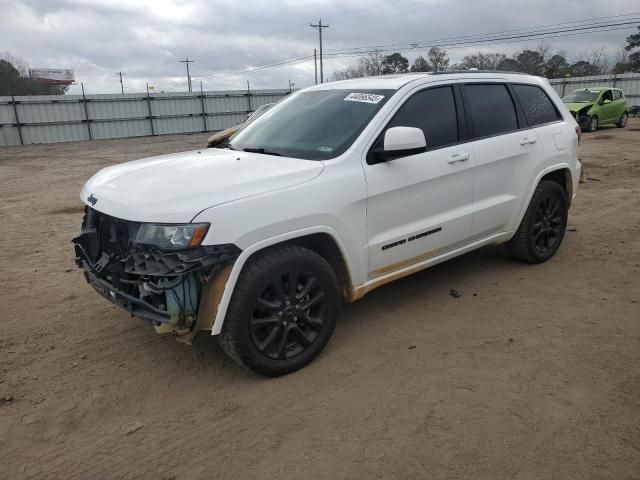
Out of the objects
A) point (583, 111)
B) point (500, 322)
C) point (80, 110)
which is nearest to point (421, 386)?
point (500, 322)

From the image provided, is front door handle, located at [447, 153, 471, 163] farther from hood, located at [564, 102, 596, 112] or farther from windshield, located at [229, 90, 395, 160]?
hood, located at [564, 102, 596, 112]

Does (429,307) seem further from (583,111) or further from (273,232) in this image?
(583,111)

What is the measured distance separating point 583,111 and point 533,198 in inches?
702

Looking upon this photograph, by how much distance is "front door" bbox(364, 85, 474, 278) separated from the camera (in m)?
3.75

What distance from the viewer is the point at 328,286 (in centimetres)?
349

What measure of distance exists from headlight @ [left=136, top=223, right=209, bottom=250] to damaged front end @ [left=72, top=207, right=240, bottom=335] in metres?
0.02

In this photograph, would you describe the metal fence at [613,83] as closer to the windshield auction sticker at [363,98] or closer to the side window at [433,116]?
the side window at [433,116]

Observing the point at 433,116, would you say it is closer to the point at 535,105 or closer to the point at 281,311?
the point at 535,105

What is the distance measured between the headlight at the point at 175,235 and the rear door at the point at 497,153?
247 cm

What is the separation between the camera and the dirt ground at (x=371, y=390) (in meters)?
2.68

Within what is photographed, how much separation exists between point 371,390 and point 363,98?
216cm

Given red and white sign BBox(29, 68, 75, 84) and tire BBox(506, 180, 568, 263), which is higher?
red and white sign BBox(29, 68, 75, 84)

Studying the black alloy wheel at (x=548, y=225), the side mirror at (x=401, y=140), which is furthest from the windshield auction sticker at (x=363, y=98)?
the black alloy wheel at (x=548, y=225)

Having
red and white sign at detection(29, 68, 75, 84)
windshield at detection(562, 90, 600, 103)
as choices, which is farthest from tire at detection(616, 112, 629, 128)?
red and white sign at detection(29, 68, 75, 84)
